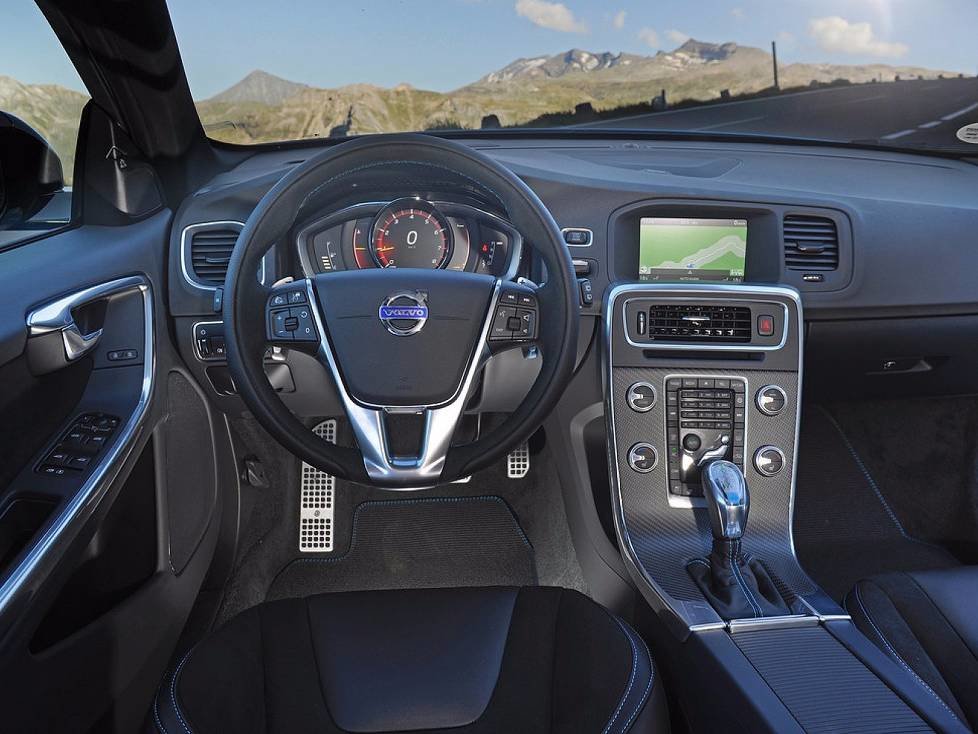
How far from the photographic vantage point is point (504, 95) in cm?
227

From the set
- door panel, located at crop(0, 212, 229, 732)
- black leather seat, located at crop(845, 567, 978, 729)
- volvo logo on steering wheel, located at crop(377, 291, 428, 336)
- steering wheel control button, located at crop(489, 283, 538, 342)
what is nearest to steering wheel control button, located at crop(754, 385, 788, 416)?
black leather seat, located at crop(845, 567, 978, 729)

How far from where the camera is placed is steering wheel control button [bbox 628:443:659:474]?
208 centimetres

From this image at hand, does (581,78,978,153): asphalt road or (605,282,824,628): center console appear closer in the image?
(605,282,824,628): center console

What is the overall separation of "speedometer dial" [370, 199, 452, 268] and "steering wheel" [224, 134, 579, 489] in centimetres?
22

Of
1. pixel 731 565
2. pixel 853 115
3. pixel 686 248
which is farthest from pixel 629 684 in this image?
pixel 853 115

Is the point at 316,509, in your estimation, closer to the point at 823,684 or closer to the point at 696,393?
the point at 696,393

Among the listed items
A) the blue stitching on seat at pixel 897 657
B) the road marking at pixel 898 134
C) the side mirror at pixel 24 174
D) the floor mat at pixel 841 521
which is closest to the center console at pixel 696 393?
the blue stitching on seat at pixel 897 657

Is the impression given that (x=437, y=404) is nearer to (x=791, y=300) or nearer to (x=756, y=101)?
(x=791, y=300)

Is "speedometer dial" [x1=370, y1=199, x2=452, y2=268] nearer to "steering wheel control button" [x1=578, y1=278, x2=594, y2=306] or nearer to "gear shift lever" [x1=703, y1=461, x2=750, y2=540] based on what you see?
"steering wheel control button" [x1=578, y1=278, x2=594, y2=306]

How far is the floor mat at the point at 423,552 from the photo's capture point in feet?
8.13

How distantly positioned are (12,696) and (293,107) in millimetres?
1502

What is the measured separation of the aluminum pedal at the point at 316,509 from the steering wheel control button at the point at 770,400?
4.22 feet

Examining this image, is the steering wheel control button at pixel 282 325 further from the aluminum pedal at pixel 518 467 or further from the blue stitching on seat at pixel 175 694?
the aluminum pedal at pixel 518 467

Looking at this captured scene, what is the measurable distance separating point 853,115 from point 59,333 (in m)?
2.19
